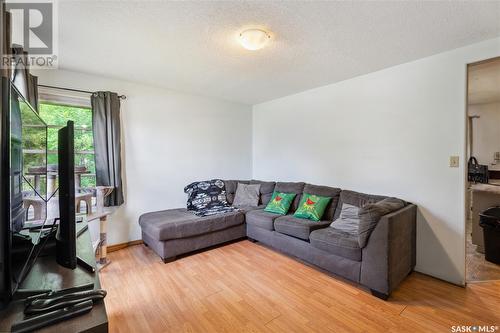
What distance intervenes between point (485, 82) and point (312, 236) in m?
3.59

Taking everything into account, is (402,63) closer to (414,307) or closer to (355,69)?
(355,69)

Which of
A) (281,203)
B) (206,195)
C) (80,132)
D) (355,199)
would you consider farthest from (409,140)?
(80,132)

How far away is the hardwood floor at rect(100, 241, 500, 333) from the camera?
178 cm

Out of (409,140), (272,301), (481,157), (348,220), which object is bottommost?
(272,301)

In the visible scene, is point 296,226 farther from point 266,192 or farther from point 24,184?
point 24,184

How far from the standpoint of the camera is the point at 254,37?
196 cm

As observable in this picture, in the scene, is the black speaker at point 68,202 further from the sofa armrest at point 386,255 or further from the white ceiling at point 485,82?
the white ceiling at point 485,82

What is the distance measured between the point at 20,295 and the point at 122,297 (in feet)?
4.58

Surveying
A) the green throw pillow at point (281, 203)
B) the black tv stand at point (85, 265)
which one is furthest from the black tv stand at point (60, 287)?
the green throw pillow at point (281, 203)

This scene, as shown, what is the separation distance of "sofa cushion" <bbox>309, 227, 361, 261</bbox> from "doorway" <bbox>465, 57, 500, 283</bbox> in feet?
4.14

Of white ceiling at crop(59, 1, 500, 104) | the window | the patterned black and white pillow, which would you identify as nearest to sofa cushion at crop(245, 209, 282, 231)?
the patterned black and white pillow

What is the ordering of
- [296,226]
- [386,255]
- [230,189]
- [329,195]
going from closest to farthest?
[386,255]
[296,226]
[329,195]
[230,189]

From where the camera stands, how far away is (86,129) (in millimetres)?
3111

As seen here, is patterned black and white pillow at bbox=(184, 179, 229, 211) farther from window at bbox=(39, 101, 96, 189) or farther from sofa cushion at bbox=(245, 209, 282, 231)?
window at bbox=(39, 101, 96, 189)
